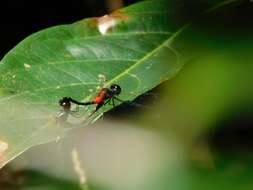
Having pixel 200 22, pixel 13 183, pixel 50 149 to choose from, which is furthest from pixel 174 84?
pixel 13 183

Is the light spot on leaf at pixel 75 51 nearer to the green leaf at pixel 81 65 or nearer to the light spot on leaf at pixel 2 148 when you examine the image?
the green leaf at pixel 81 65

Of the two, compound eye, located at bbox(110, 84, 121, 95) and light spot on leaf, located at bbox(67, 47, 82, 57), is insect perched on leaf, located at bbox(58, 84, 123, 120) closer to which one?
compound eye, located at bbox(110, 84, 121, 95)

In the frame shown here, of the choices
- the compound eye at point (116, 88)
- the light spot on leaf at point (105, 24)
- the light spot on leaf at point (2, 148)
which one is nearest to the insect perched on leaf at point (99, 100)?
the compound eye at point (116, 88)

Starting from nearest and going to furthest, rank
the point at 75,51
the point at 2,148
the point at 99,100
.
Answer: the point at 2,148 → the point at 99,100 → the point at 75,51

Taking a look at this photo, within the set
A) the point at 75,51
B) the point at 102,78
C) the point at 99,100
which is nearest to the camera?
the point at 99,100

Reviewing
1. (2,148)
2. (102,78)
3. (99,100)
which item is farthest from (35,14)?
(2,148)

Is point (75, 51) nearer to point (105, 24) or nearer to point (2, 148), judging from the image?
point (105, 24)

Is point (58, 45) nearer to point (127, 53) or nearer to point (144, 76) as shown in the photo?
point (127, 53)
